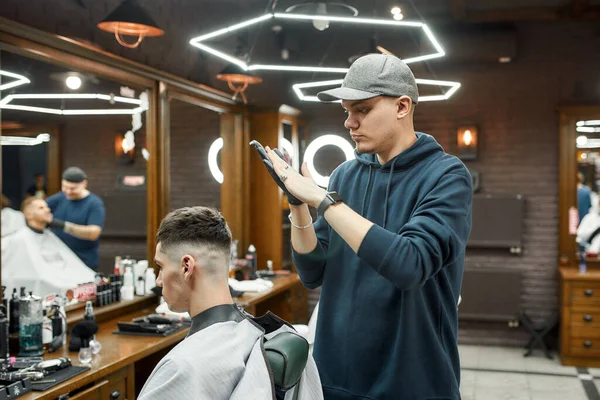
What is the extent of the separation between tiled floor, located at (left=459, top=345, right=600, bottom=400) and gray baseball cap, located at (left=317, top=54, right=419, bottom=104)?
3996 millimetres

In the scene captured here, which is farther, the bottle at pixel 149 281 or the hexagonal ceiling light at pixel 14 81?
the bottle at pixel 149 281

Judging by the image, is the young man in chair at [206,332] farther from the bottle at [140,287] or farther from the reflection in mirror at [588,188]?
the reflection in mirror at [588,188]

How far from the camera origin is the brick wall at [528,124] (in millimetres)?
6531

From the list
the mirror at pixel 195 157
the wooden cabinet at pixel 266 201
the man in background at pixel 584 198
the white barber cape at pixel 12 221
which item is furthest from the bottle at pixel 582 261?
the white barber cape at pixel 12 221

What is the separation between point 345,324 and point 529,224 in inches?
216

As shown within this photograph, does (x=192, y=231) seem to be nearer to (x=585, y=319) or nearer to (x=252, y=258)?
(x=252, y=258)

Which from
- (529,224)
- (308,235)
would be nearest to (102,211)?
(308,235)

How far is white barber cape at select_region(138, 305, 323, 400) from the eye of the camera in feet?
4.85

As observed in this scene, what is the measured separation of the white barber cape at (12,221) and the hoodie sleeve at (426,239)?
3482 mm

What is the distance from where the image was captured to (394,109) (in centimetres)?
170

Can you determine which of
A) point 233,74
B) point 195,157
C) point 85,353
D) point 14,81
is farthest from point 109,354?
point 195,157

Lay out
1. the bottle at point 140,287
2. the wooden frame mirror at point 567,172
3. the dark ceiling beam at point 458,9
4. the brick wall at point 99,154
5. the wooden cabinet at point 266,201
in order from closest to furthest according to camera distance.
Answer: the bottle at point 140,287 < the brick wall at point 99,154 < the dark ceiling beam at point 458,9 < the wooden cabinet at point 266,201 < the wooden frame mirror at point 567,172

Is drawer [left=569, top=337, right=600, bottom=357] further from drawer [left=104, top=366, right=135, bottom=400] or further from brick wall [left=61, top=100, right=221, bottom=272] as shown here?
drawer [left=104, top=366, right=135, bottom=400]

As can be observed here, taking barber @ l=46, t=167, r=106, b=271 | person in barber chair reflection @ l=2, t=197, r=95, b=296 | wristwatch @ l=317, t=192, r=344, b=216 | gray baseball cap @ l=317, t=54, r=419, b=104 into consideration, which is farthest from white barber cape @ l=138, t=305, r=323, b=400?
barber @ l=46, t=167, r=106, b=271
